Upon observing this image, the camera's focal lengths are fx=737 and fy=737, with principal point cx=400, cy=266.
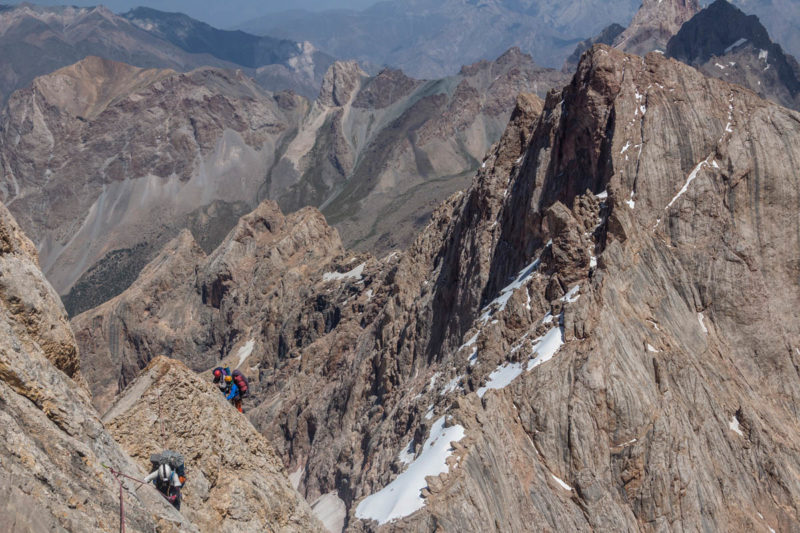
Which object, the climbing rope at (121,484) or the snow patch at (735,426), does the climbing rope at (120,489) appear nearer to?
the climbing rope at (121,484)

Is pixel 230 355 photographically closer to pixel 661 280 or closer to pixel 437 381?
pixel 437 381

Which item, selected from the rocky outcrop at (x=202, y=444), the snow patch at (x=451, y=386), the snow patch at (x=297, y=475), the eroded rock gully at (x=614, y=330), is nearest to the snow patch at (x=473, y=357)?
the eroded rock gully at (x=614, y=330)

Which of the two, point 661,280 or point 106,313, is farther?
point 106,313

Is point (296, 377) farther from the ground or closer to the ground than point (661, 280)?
closer to the ground

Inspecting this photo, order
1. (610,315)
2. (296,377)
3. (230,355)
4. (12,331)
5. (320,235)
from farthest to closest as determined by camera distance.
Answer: (320,235) → (230,355) → (296,377) → (610,315) → (12,331)

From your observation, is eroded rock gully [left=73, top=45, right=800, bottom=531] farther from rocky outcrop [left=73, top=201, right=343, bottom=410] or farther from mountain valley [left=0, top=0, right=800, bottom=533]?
rocky outcrop [left=73, top=201, right=343, bottom=410]

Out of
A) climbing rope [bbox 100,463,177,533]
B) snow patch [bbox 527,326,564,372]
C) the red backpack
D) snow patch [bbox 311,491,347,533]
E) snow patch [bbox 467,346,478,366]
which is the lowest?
snow patch [bbox 311,491,347,533]

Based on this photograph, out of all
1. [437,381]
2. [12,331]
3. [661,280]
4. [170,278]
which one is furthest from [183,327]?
[12,331]

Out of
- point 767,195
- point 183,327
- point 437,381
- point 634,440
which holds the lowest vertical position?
point 183,327

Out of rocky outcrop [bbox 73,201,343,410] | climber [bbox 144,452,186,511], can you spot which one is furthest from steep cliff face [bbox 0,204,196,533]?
rocky outcrop [bbox 73,201,343,410]
